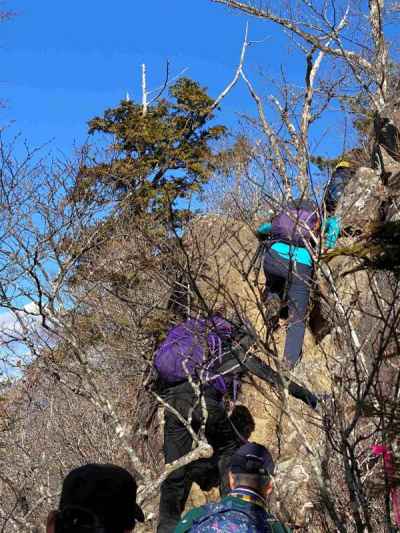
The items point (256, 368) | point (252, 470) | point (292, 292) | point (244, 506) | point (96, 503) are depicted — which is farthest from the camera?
point (292, 292)

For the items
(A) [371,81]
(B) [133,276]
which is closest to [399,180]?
(B) [133,276]

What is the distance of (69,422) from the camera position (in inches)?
350

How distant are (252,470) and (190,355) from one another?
84.8 inches

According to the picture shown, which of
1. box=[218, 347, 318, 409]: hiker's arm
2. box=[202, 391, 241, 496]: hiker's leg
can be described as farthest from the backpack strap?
box=[202, 391, 241, 496]: hiker's leg

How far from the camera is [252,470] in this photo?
3092 mm

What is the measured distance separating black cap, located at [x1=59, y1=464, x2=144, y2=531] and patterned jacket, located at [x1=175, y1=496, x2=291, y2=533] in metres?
0.78

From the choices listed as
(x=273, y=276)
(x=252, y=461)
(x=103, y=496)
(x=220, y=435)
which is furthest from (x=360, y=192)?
(x=103, y=496)

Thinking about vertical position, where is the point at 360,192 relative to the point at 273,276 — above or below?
above

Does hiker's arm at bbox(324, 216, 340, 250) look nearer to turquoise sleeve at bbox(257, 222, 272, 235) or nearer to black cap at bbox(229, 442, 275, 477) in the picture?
turquoise sleeve at bbox(257, 222, 272, 235)

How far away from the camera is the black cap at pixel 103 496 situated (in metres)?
1.95

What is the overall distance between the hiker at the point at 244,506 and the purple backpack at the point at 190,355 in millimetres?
1767

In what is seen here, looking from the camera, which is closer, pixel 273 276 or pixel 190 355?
pixel 190 355

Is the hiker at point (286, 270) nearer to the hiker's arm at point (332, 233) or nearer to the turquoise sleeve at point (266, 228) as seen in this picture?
the turquoise sleeve at point (266, 228)

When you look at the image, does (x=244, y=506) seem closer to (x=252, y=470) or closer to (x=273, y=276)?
(x=252, y=470)
